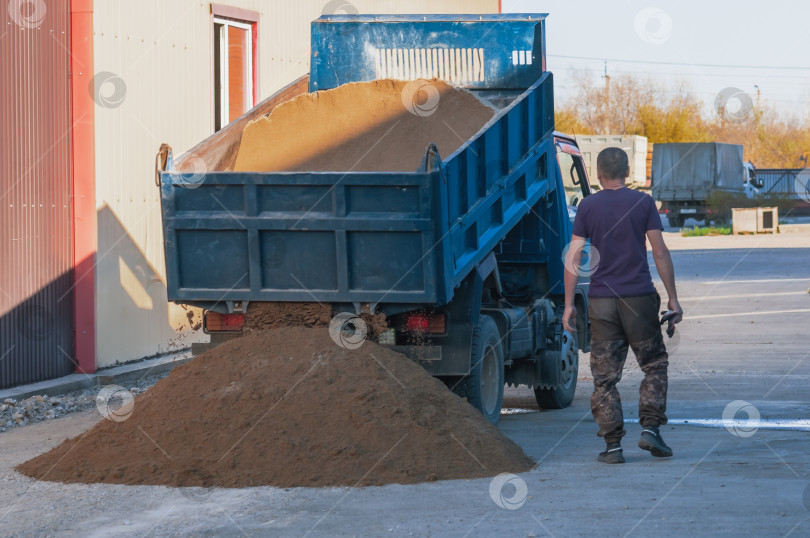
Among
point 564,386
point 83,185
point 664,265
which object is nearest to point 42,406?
point 83,185

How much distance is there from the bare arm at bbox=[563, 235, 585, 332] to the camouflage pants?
0.16 metres

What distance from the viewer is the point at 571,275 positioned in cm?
793

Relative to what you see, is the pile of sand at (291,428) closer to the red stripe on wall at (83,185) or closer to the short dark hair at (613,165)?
the short dark hair at (613,165)

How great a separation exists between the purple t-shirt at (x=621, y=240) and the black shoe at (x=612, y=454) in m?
0.98

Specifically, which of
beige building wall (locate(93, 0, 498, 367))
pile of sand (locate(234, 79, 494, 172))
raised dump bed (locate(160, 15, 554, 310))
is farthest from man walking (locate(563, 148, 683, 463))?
beige building wall (locate(93, 0, 498, 367))

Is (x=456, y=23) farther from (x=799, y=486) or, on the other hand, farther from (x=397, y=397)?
(x=799, y=486)

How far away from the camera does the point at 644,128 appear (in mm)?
76000

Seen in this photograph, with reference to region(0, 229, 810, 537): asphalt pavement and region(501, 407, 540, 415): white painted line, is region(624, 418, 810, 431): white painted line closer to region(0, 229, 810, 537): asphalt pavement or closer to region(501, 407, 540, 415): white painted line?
region(0, 229, 810, 537): asphalt pavement

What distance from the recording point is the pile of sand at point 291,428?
23.7 feet

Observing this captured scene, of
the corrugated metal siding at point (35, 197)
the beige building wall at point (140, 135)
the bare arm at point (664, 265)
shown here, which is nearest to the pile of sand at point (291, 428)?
the bare arm at point (664, 265)

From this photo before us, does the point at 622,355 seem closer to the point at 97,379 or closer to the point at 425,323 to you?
the point at 425,323

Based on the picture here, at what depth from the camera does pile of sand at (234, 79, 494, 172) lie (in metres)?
9.55

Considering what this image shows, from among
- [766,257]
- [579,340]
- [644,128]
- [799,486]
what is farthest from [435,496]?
[644,128]

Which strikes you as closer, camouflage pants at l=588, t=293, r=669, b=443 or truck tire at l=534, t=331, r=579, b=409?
camouflage pants at l=588, t=293, r=669, b=443
